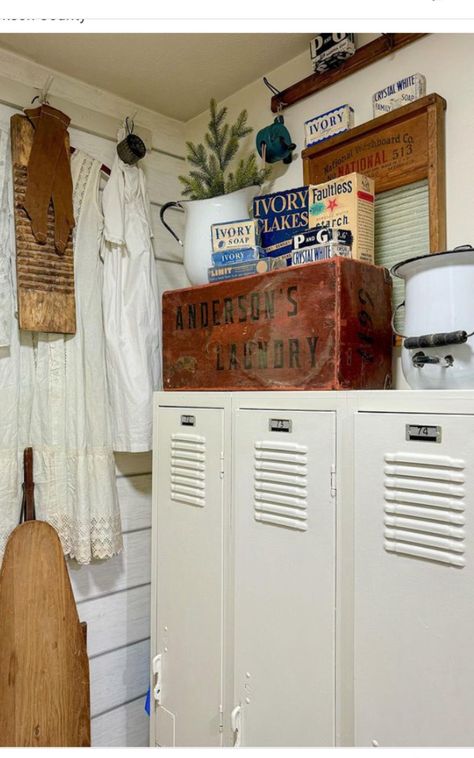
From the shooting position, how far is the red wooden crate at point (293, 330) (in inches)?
49.8

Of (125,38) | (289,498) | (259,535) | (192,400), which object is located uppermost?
(125,38)

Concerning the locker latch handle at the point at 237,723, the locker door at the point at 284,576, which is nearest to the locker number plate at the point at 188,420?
the locker door at the point at 284,576

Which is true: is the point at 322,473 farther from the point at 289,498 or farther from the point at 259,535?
the point at 259,535

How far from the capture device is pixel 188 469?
1.59 meters

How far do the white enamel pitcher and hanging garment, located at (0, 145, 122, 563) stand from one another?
393 mm

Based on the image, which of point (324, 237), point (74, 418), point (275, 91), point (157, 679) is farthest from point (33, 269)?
point (157, 679)

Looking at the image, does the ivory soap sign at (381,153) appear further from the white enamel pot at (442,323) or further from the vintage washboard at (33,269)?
the vintage washboard at (33,269)

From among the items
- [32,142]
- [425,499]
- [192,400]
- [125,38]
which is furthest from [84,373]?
[425,499]

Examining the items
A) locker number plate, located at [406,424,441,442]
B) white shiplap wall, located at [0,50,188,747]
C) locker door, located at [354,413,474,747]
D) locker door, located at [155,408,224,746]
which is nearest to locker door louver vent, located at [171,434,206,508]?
locker door, located at [155,408,224,746]

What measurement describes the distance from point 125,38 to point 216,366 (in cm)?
109

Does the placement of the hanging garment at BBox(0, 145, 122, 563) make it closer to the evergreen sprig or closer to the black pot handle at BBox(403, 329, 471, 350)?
the evergreen sprig

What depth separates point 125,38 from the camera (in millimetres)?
1660

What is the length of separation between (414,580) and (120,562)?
127 centimetres
